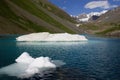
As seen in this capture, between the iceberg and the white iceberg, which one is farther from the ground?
the iceberg

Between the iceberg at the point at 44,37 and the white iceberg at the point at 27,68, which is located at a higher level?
the iceberg at the point at 44,37

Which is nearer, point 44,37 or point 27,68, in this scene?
point 27,68

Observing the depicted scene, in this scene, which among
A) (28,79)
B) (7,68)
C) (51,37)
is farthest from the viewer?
(51,37)

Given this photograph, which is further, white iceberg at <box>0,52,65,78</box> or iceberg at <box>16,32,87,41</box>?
iceberg at <box>16,32,87,41</box>

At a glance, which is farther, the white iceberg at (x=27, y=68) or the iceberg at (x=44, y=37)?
the iceberg at (x=44, y=37)

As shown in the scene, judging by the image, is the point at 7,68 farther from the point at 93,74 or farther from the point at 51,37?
the point at 51,37

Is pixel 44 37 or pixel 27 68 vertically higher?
pixel 44 37

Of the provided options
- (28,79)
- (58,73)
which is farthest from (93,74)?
(28,79)

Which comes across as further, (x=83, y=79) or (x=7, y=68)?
(x=7, y=68)

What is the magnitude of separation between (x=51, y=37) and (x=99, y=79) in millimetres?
104088

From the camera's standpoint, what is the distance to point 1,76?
44438mm

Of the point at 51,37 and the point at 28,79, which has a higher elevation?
the point at 51,37

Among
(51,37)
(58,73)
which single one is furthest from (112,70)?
(51,37)

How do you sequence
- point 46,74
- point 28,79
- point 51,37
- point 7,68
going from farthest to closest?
point 51,37 < point 7,68 < point 46,74 < point 28,79
